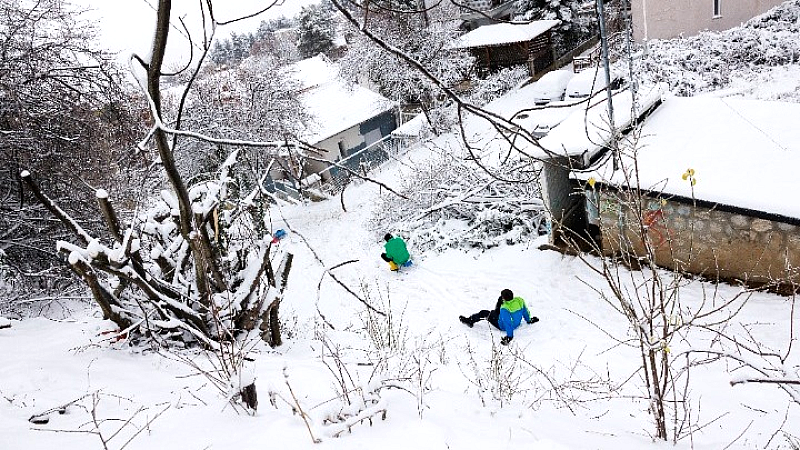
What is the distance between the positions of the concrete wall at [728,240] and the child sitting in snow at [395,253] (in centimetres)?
390

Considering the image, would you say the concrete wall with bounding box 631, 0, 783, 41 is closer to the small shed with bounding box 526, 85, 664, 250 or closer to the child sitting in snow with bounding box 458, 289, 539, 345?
the small shed with bounding box 526, 85, 664, 250

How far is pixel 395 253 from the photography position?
10531 millimetres

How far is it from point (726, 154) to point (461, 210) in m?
5.48

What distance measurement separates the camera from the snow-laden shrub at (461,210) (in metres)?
10.8

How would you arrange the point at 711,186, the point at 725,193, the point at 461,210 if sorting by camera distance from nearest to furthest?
1. the point at 725,193
2. the point at 711,186
3. the point at 461,210

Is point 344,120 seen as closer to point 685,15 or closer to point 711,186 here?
point 685,15

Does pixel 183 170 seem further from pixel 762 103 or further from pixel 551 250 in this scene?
→ pixel 762 103

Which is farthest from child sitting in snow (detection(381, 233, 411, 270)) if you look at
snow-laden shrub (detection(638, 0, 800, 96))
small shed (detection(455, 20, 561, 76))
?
small shed (detection(455, 20, 561, 76))

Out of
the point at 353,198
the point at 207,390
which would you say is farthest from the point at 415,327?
the point at 353,198

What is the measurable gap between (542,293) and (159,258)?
220 inches

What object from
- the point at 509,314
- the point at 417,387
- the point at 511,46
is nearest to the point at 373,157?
Result: the point at 511,46

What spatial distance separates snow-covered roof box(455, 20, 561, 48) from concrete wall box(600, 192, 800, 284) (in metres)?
18.0

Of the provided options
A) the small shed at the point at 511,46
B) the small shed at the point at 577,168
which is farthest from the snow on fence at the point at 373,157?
the small shed at the point at 577,168

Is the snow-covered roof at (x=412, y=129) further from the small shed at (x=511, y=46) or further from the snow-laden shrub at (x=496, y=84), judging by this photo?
the small shed at (x=511, y=46)
